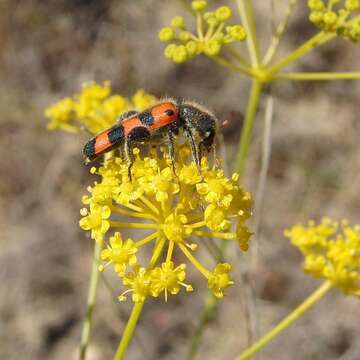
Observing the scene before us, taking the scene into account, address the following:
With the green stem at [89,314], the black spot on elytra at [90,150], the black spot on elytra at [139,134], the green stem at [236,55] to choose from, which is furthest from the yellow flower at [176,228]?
the green stem at [236,55]

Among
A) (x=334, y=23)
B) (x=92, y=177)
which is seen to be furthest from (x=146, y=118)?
(x=92, y=177)

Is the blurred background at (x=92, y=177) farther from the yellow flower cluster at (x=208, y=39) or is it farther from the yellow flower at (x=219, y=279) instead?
the yellow flower at (x=219, y=279)

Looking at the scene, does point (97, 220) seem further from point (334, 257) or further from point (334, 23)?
point (334, 23)

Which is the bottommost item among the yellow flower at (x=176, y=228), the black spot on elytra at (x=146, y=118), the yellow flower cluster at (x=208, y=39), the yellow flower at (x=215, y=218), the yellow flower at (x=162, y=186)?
the yellow flower at (x=176, y=228)

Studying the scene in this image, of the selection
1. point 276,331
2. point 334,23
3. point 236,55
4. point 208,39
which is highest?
point 334,23

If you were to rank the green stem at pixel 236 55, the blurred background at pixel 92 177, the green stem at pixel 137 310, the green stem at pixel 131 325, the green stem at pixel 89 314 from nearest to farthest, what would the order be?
the green stem at pixel 137 310 < the green stem at pixel 131 325 < the green stem at pixel 89 314 < the green stem at pixel 236 55 < the blurred background at pixel 92 177

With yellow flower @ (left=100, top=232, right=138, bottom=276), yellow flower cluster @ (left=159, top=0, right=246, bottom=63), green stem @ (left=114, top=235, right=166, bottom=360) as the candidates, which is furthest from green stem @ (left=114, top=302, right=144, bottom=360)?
yellow flower cluster @ (left=159, top=0, right=246, bottom=63)

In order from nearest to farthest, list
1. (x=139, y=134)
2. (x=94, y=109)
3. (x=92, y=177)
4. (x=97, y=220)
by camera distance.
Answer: (x=97, y=220)
(x=139, y=134)
(x=94, y=109)
(x=92, y=177)
